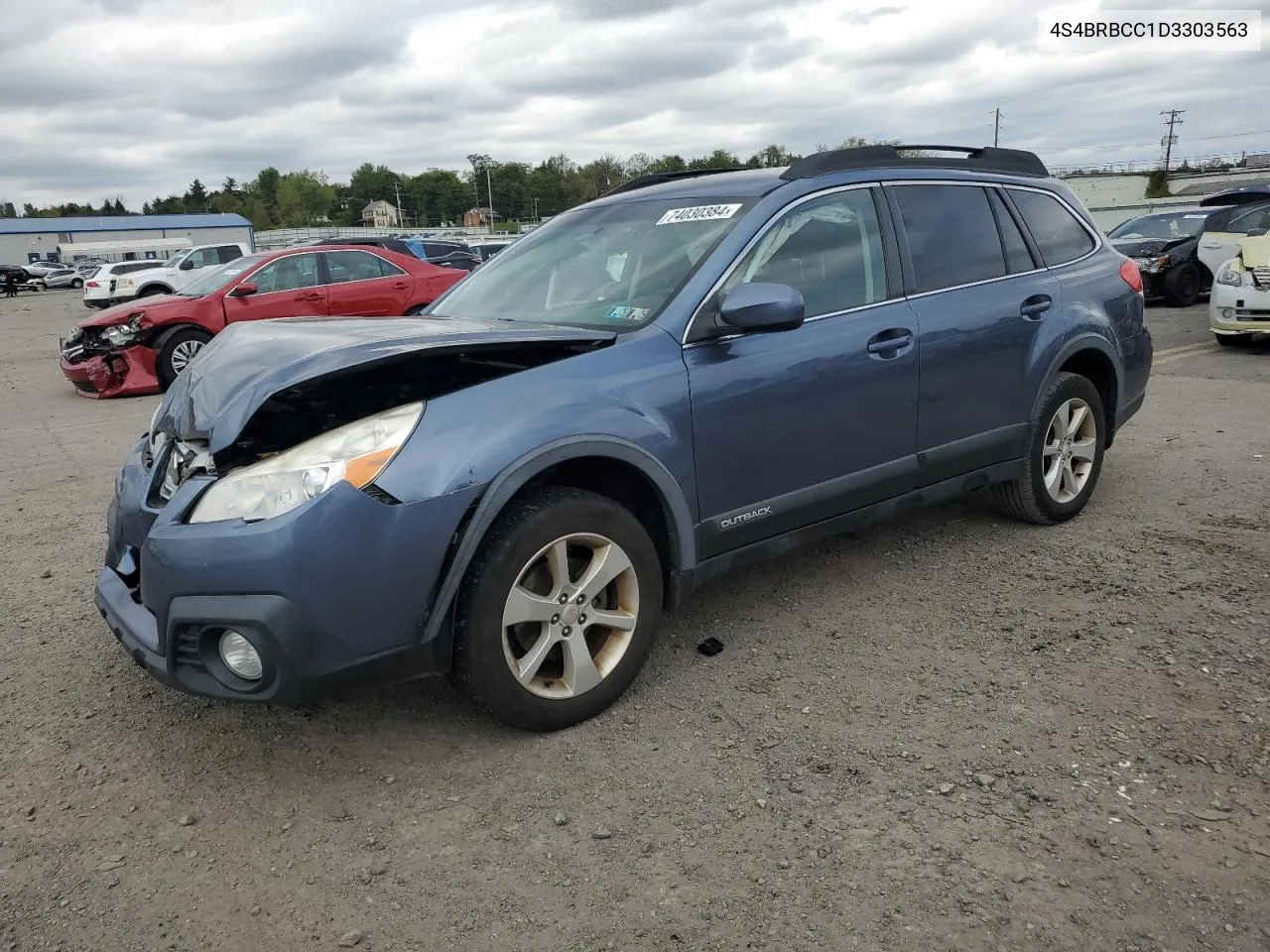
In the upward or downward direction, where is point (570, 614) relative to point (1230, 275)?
downward

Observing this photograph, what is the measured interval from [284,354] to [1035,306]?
10.7 ft

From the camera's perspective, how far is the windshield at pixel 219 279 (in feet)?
36.3

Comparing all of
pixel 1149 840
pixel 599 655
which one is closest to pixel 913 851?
pixel 1149 840

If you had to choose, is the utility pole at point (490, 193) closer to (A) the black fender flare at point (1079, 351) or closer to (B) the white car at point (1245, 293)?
(B) the white car at point (1245, 293)

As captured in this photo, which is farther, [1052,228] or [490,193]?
[490,193]

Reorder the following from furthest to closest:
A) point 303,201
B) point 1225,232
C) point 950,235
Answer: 1. point 303,201
2. point 1225,232
3. point 950,235

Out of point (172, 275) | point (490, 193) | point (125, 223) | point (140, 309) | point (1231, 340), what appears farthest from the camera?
point (490, 193)

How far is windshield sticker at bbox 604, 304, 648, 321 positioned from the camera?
330 cm

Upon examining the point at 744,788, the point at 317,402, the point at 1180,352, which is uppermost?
the point at 317,402

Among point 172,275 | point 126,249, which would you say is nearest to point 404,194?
point 126,249

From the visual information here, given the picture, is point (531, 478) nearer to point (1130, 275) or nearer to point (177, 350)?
point (1130, 275)

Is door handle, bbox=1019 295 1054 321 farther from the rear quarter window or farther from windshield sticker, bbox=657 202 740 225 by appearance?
windshield sticker, bbox=657 202 740 225

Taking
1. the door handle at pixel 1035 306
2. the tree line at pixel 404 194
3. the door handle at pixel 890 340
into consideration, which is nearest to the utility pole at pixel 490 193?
the tree line at pixel 404 194

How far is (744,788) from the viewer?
8.75ft
